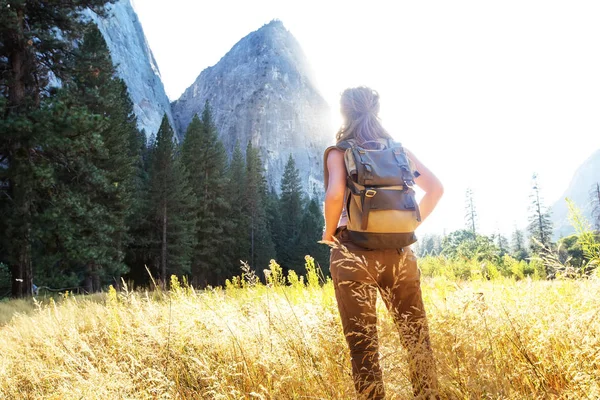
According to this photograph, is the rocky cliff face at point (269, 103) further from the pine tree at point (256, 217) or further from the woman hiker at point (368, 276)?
the woman hiker at point (368, 276)

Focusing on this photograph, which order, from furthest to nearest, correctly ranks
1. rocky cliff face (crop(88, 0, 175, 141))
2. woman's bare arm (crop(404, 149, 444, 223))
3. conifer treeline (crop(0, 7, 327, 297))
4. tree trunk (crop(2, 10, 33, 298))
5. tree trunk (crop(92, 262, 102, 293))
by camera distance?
1. rocky cliff face (crop(88, 0, 175, 141))
2. tree trunk (crop(92, 262, 102, 293))
3. tree trunk (crop(2, 10, 33, 298))
4. conifer treeline (crop(0, 7, 327, 297))
5. woman's bare arm (crop(404, 149, 444, 223))

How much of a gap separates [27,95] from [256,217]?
28552 mm

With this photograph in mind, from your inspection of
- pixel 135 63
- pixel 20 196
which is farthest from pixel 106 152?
pixel 135 63

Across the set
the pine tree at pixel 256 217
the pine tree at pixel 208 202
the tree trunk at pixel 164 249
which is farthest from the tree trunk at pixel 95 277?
the pine tree at pixel 256 217

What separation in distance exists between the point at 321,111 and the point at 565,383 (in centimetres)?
11858

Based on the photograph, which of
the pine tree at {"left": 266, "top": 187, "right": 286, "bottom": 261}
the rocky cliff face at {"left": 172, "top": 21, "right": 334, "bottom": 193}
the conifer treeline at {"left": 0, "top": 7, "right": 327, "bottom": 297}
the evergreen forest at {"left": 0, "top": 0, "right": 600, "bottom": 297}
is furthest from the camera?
the rocky cliff face at {"left": 172, "top": 21, "right": 334, "bottom": 193}

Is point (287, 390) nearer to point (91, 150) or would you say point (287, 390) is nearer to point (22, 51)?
point (91, 150)

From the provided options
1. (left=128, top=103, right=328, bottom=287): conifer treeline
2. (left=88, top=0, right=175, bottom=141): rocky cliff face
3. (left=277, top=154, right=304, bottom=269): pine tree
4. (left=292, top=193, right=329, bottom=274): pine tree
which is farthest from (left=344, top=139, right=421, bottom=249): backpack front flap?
(left=88, top=0, right=175, bottom=141): rocky cliff face

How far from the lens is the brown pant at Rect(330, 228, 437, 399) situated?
67.7 inches

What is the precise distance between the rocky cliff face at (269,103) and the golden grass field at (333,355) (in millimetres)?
87073

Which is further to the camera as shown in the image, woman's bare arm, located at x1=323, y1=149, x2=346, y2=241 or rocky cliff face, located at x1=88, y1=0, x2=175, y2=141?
rocky cliff face, located at x1=88, y1=0, x2=175, y2=141

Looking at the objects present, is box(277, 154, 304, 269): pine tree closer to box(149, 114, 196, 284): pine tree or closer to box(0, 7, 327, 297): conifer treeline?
box(149, 114, 196, 284): pine tree

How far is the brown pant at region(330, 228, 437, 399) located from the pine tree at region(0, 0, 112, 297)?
36.3ft

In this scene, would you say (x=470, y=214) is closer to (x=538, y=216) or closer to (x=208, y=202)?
(x=538, y=216)
